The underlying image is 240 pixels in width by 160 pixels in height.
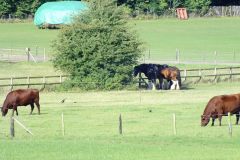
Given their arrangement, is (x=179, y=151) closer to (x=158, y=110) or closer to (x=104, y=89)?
(x=158, y=110)

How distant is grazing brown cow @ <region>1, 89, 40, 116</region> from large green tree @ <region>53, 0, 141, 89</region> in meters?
10.5

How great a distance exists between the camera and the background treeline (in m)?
104

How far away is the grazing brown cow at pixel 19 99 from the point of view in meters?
39.9

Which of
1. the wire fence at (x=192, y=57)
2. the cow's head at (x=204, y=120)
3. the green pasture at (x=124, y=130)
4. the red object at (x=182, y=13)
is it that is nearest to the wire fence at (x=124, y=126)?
the green pasture at (x=124, y=130)

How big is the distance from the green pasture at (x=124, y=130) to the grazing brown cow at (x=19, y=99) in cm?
57

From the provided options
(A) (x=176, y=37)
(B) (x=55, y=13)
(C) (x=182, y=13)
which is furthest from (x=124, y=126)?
(C) (x=182, y=13)

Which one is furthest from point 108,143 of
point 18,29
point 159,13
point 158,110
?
point 159,13

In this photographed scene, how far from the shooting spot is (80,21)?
53.8 meters

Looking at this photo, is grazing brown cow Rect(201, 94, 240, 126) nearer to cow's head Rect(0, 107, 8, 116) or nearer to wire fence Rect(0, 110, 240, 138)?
wire fence Rect(0, 110, 240, 138)

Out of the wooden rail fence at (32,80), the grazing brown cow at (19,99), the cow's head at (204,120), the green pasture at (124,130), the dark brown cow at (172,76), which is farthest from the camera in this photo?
the dark brown cow at (172,76)

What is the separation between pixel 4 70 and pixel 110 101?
1488cm

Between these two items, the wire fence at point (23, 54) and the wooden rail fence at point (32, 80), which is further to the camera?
the wire fence at point (23, 54)

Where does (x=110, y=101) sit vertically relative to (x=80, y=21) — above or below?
below

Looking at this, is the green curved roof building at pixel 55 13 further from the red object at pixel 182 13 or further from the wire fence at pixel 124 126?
the wire fence at pixel 124 126
